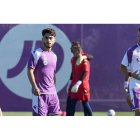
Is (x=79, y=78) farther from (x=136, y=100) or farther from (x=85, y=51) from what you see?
(x=85, y=51)

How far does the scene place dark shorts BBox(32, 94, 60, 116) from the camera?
6.51m

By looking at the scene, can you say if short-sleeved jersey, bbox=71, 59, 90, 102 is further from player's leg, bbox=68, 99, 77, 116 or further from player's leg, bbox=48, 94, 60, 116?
player's leg, bbox=48, 94, 60, 116

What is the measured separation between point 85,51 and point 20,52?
6.48 feet

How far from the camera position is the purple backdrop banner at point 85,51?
13.1 metres

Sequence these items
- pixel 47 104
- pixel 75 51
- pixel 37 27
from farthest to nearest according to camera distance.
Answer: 1. pixel 37 27
2. pixel 75 51
3. pixel 47 104

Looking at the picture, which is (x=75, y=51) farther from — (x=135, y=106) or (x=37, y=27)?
(x=37, y=27)

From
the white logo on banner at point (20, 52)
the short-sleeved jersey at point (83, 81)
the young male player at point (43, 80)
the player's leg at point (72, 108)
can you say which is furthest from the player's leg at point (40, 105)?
the white logo on banner at point (20, 52)

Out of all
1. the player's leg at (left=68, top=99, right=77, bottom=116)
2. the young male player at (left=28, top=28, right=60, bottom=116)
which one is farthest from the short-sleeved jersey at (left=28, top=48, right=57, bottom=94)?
the player's leg at (left=68, top=99, right=77, bottom=116)

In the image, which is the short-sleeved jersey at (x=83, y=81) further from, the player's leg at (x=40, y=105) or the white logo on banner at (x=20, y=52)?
the white logo on banner at (x=20, y=52)

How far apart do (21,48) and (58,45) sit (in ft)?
3.71

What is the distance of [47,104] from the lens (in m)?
6.58

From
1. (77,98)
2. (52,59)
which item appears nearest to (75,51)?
(77,98)

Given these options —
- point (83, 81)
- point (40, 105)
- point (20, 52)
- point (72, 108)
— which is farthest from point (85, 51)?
point (40, 105)

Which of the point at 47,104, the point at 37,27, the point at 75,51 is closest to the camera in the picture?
the point at 47,104
